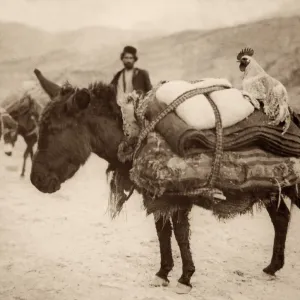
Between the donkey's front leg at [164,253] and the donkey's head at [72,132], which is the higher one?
the donkey's head at [72,132]

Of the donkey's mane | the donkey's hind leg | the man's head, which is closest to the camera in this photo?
the donkey's mane

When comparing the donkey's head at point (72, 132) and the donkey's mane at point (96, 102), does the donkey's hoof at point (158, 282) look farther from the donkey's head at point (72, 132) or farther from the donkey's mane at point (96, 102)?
the donkey's mane at point (96, 102)

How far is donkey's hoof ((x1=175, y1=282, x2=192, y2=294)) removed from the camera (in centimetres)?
150

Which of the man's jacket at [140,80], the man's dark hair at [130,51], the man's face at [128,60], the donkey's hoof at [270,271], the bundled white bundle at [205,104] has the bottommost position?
the donkey's hoof at [270,271]

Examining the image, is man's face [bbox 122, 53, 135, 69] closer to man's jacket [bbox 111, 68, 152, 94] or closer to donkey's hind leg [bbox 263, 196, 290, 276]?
man's jacket [bbox 111, 68, 152, 94]

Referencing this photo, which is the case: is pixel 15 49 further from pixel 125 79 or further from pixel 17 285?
pixel 17 285

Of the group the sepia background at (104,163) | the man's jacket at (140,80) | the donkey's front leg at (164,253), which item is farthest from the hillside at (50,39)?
the donkey's front leg at (164,253)

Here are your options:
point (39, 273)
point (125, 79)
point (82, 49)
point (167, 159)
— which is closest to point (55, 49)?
point (82, 49)

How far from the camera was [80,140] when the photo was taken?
4.76ft

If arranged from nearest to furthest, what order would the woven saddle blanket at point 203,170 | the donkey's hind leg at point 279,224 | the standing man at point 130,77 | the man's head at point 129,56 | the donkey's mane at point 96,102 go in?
the woven saddle blanket at point 203,170
the donkey's mane at point 96,102
the donkey's hind leg at point 279,224
the standing man at point 130,77
the man's head at point 129,56

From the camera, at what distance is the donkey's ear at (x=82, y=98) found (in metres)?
1.39

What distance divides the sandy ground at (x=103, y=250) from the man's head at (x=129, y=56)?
518 millimetres

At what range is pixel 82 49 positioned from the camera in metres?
2.00

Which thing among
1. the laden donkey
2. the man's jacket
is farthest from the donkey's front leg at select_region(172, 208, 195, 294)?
the man's jacket
